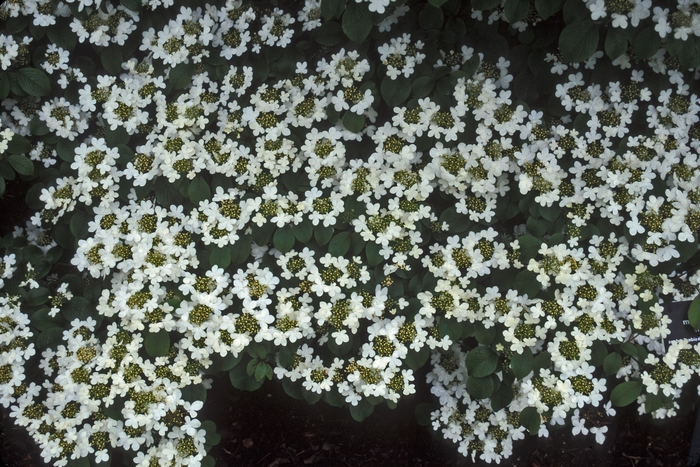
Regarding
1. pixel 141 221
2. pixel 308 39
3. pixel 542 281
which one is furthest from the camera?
pixel 308 39

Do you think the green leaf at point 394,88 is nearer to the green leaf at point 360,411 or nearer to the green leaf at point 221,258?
the green leaf at point 221,258

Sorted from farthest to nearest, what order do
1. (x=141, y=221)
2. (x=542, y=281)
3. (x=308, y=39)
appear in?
(x=308, y=39) < (x=141, y=221) < (x=542, y=281)

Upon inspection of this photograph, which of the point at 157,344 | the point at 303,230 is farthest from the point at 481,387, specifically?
the point at 157,344

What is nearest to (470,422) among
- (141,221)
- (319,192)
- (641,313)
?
(641,313)

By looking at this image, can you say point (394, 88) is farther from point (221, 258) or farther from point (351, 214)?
point (221, 258)

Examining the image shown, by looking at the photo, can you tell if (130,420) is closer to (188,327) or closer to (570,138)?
(188,327)

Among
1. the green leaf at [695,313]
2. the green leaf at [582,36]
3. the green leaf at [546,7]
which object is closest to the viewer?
the green leaf at [546,7]

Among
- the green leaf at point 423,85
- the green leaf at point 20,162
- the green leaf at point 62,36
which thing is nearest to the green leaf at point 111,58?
the green leaf at point 62,36
